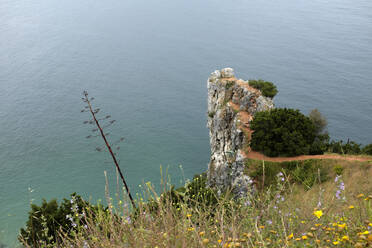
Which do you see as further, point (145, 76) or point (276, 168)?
point (145, 76)

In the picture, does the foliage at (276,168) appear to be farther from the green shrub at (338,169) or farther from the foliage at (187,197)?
the foliage at (187,197)

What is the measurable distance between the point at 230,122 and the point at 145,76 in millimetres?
56594

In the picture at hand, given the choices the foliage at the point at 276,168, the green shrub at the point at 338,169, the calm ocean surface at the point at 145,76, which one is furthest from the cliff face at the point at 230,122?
the calm ocean surface at the point at 145,76

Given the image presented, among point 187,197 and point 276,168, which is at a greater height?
point 187,197

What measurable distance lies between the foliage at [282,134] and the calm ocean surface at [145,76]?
16289 mm

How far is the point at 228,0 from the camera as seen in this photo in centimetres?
16150

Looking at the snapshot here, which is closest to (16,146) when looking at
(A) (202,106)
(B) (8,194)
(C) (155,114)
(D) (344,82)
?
(B) (8,194)

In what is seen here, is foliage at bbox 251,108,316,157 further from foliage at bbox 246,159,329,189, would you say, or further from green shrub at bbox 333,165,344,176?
green shrub at bbox 333,165,344,176

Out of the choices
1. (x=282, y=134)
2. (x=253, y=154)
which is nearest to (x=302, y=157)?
(x=282, y=134)

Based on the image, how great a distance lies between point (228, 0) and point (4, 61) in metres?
118

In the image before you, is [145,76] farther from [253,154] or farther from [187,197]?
[187,197]

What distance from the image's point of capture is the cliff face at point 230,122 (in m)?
27.2

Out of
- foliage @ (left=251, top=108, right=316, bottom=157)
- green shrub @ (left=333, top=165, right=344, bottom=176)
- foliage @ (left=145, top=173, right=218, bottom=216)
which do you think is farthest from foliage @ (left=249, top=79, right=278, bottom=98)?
foliage @ (left=145, top=173, right=218, bottom=216)

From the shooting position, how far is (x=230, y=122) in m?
32.3
